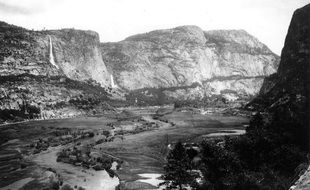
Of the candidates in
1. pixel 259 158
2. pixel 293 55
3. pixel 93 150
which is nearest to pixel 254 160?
pixel 259 158

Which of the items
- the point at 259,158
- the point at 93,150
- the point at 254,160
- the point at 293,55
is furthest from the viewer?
the point at 293,55

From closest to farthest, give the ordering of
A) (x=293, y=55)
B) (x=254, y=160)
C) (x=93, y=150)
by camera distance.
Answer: (x=254, y=160) < (x=93, y=150) < (x=293, y=55)

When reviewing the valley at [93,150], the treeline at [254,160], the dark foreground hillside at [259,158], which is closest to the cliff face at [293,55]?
the valley at [93,150]

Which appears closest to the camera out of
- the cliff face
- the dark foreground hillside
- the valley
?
the dark foreground hillside

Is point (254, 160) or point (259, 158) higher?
point (259, 158)

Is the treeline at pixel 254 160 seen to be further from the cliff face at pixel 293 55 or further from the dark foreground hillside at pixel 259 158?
the cliff face at pixel 293 55

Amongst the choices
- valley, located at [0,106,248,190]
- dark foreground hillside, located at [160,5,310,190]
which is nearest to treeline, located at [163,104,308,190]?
dark foreground hillside, located at [160,5,310,190]

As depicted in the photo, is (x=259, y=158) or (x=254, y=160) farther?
(x=254, y=160)

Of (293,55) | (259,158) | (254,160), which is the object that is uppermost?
(293,55)

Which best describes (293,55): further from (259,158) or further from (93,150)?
(259,158)

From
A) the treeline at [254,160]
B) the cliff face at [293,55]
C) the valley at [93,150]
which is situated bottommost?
the valley at [93,150]

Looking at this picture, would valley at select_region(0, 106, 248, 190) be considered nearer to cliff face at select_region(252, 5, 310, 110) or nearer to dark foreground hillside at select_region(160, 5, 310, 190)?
dark foreground hillside at select_region(160, 5, 310, 190)

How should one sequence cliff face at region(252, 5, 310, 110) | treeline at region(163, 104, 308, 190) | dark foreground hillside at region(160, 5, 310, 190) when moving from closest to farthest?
1. treeline at region(163, 104, 308, 190)
2. dark foreground hillside at region(160, 5, 310, 190)
3. cliff face at region(252, 5, 310, 110)
